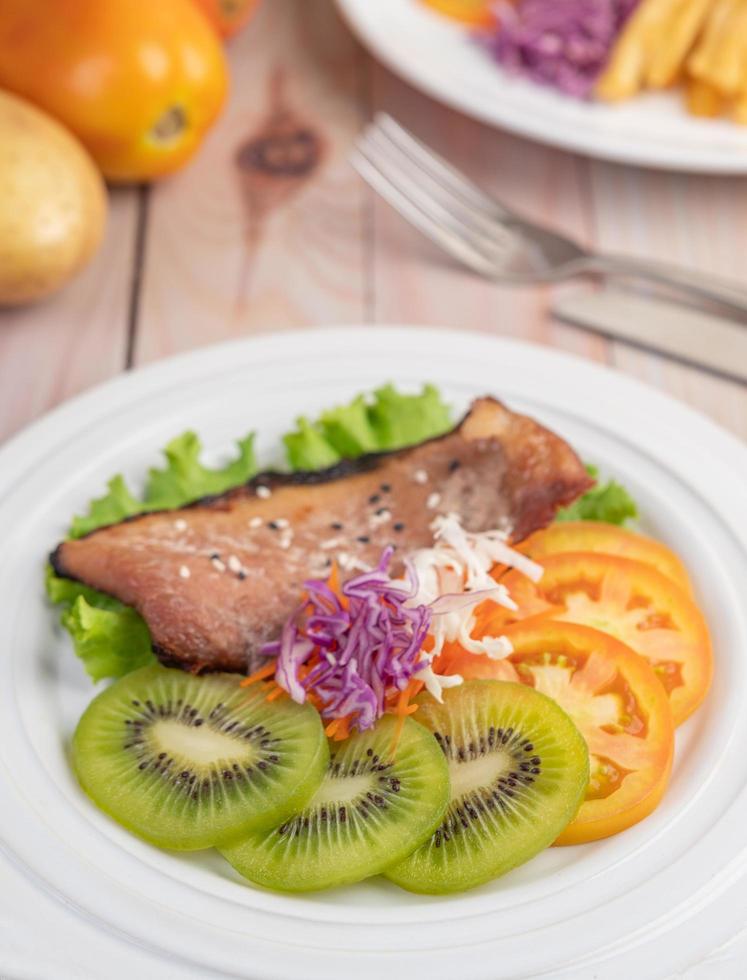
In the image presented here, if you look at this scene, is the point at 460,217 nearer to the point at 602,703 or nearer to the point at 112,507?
the point at 112,507

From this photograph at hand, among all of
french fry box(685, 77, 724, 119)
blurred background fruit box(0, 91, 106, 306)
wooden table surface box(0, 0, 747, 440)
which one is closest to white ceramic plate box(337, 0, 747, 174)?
french fry box(685, 77, 724, 119)

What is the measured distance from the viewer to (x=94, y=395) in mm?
2777

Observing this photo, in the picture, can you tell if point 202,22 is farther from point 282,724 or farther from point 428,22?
point 282,724

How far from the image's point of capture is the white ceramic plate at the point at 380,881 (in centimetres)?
176

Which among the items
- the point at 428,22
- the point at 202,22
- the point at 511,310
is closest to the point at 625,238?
the point at 511,310

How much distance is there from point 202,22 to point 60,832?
2.43 meters

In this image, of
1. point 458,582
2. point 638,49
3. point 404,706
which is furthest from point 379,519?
point 638,49

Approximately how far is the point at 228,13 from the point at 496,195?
110 centimetres

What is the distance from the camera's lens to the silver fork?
3406 mm

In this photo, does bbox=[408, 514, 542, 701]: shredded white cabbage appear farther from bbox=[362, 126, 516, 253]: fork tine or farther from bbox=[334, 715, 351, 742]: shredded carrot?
bbox=[362, 126, 516, 253]: fork tine

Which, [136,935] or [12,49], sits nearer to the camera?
[136,935]

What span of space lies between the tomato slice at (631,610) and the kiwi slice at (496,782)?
0.19m

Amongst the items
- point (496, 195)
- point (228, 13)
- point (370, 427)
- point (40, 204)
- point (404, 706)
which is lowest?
point (404, 706)

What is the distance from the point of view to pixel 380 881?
1917 millimetres
